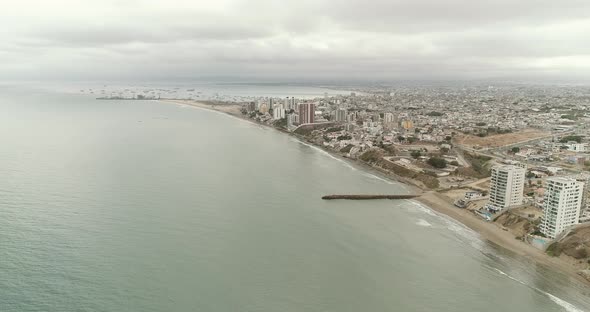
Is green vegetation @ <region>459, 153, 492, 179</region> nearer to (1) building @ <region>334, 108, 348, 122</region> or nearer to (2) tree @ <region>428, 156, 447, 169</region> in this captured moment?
(2) tree @ <region>428, 156, 447, 169</region>

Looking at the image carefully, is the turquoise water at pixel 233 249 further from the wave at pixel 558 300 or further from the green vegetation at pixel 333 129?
the green vegetation at pixel 333 129

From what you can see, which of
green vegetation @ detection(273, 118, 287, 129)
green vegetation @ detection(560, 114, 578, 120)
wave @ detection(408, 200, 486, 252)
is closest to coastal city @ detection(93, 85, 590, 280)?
green vegetation @ detection(560, 114, 578, 120)

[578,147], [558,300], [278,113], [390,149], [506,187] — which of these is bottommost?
[558,300]

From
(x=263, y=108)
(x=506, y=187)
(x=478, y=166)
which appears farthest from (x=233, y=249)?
(x=263, y=108)

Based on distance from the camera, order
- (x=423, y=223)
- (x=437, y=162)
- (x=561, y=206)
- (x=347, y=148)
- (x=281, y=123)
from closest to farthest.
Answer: (x=561, y=206), (x=423, y=223), (x=437, y=162), (x=347, y=148), (x=281, y=123)

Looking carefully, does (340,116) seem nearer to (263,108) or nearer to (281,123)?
(281,123)

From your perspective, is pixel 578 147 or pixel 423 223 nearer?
pixel 423 223

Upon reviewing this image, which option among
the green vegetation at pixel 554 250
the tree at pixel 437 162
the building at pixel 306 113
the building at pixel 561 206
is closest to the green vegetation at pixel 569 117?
the tree at pixel 437 162
